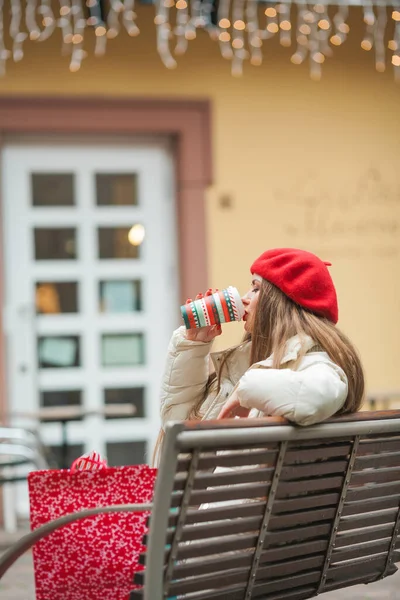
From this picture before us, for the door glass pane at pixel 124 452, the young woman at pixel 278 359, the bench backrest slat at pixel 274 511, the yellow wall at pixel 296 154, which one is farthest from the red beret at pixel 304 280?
the door glass pane at pixel 124 452

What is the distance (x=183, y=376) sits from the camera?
3092 millimetres

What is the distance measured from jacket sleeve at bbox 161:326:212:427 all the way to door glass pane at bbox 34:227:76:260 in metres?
4.66

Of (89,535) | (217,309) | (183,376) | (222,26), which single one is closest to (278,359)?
(217,309)

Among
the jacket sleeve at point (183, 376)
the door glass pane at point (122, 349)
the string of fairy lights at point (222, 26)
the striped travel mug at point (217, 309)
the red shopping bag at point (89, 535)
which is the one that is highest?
the string of fairy lights at point (222, 26)

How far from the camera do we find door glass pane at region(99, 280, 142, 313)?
7789mm

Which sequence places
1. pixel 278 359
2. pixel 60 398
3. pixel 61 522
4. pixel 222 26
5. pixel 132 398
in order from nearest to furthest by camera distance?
pixel 61 522
pixel 278 359
pixel 222 26
pixel 60 398
pixel 132 398

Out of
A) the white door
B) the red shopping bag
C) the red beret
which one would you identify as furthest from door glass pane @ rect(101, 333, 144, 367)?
the red shopping bag

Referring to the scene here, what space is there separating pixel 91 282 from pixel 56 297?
29 cm

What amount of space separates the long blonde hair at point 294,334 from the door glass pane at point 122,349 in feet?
16.1

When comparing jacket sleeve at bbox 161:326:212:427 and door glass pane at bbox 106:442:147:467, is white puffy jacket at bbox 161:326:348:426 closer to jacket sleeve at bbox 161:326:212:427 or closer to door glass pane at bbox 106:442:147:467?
jacket sleeve at bbox 161:326:212:427

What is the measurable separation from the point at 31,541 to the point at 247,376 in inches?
24.5

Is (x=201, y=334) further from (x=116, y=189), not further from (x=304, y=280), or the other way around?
Answer: (x=116, y=189)

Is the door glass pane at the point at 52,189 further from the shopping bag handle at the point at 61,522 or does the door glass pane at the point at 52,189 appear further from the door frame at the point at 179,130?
the shopping bag handle at the point at 61,522

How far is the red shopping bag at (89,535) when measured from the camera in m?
2.41
